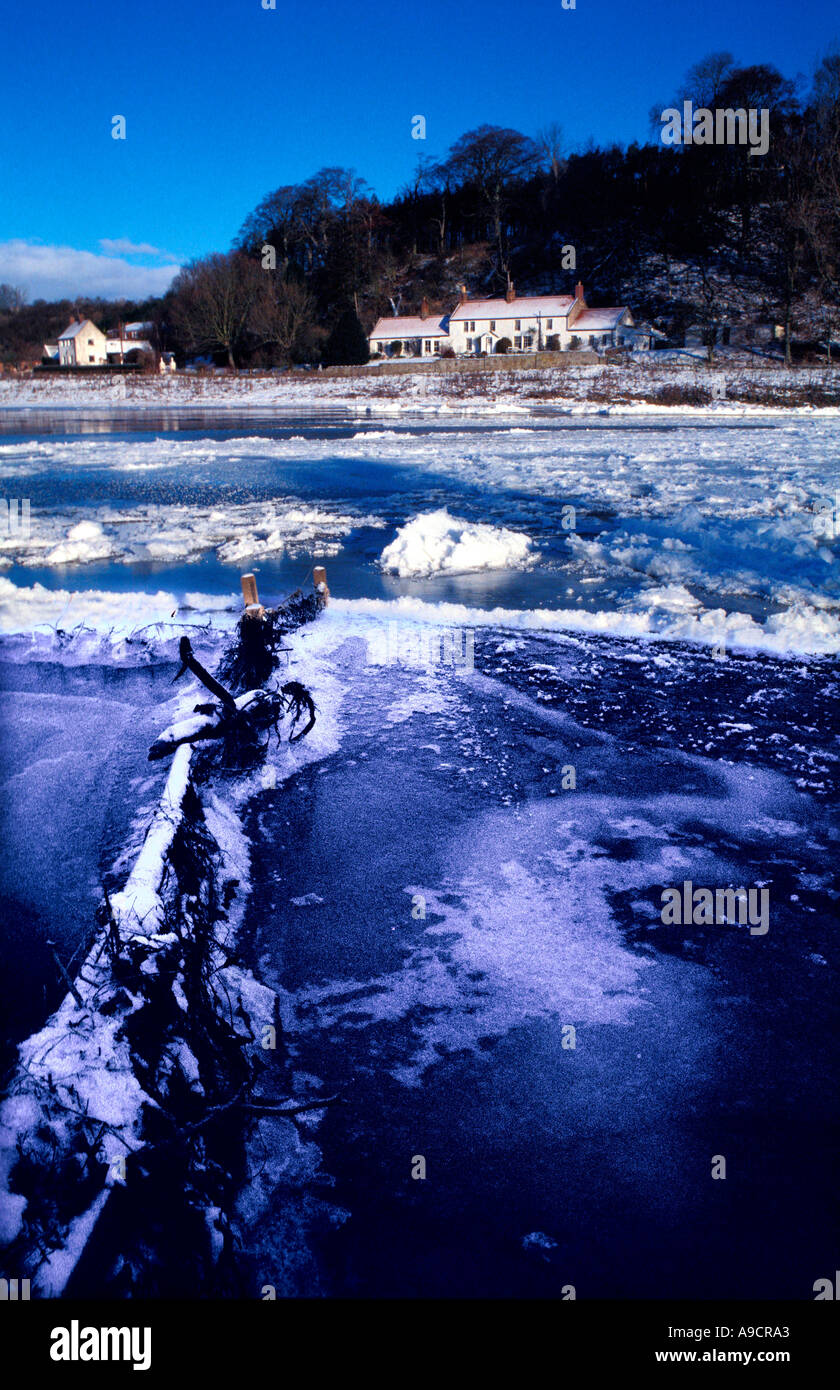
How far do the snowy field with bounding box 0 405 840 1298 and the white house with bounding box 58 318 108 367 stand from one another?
8227 cm

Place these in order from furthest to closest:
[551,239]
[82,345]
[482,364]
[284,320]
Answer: [82,345], [551,239], [284,320], [482,364]

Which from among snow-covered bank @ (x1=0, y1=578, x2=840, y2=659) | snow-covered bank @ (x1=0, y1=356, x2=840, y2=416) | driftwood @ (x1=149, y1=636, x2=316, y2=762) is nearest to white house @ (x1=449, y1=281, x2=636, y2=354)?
snow-covered bank @ (x1=0, y1=356, x2=840, y2=416)

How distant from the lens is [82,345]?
271 ft

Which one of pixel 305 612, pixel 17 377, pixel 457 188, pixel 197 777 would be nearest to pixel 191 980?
pixel 197 777

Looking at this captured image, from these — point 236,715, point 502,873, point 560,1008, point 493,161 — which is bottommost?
point 560,1008

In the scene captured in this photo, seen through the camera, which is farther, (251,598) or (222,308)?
(222,308)

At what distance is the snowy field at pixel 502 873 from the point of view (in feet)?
9.67

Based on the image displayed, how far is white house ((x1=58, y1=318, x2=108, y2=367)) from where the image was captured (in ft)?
268

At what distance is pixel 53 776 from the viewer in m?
6.03

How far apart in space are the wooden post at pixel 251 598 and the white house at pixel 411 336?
193ft

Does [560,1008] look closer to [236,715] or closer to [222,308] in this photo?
[236,715]

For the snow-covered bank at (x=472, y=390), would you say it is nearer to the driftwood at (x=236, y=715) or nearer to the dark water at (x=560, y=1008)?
the driftwood at (x=236, y=715)

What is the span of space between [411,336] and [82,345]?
130 feet

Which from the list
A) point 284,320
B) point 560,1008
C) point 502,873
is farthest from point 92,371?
point 560,1008
